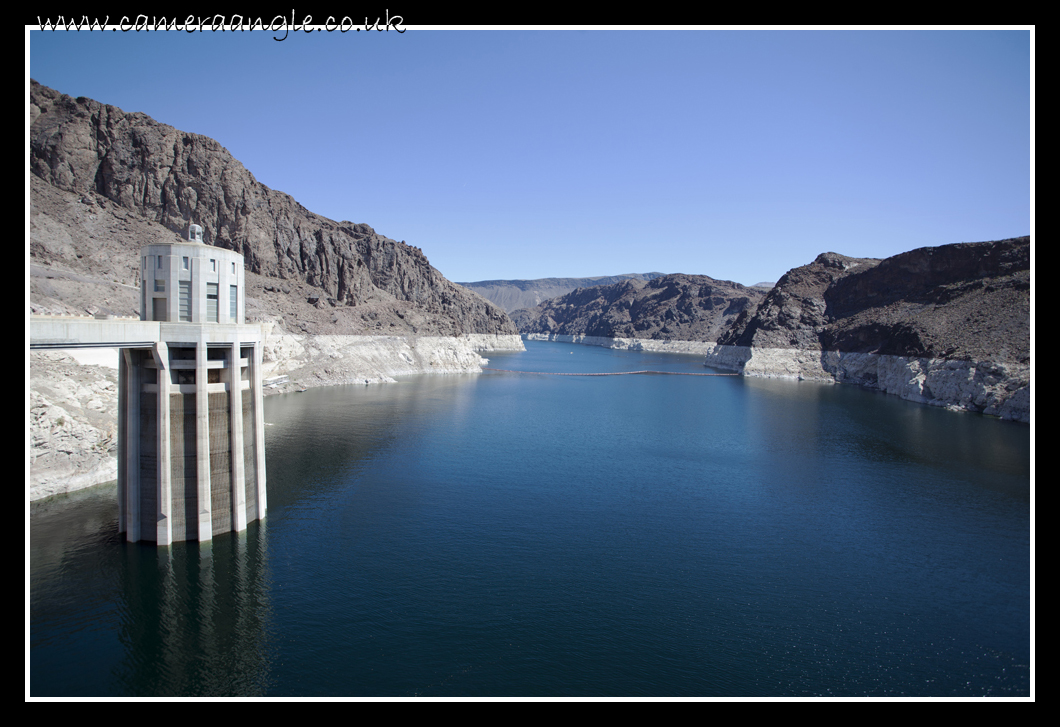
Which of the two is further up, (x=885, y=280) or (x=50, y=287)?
(x=885, y=280)

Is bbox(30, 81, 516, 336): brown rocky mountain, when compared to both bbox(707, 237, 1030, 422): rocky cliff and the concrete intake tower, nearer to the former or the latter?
the concrete intake tower

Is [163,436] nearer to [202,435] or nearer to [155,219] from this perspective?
[202,435]

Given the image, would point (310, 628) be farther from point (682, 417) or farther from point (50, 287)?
point (50, 287)

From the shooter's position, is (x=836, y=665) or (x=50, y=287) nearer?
(x=836, y=665)

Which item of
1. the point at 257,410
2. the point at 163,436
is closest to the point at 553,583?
the point at 257,410
